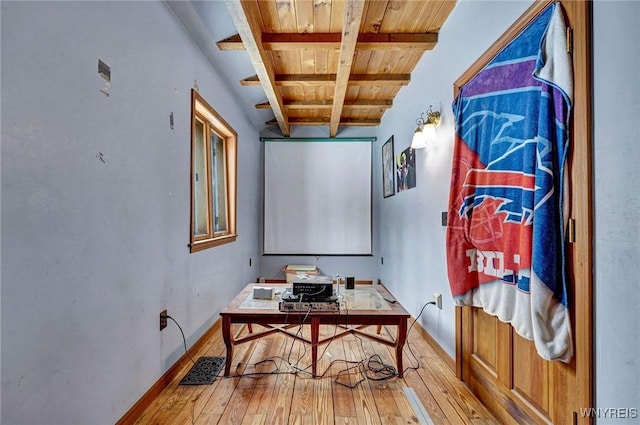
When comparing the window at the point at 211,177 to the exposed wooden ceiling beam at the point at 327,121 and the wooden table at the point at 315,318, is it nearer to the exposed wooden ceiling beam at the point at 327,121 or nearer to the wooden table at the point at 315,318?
the wooden table at the point at 315,318

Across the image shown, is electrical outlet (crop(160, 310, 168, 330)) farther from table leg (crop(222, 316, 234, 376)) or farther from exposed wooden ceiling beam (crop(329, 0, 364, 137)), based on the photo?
exposed wooden ceiling beam (crop(329, 0, 364, 137))

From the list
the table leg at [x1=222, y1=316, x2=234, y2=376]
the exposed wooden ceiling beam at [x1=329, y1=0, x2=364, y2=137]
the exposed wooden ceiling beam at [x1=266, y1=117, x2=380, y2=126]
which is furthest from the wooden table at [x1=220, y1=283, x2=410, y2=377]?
the exposed wooden ceiling beam at [x1=266, y1=117, x2=380, y2=126]

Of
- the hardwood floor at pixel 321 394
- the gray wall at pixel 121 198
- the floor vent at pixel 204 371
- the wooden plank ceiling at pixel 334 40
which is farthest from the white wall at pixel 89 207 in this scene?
the wooden plank ceiling at pixel 334 40

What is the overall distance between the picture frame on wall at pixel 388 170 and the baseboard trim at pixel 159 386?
272 cm

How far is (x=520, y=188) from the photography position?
1.33 meters

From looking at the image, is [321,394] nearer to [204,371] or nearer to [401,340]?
[401,340]

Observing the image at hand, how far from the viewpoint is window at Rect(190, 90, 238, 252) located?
2.48m

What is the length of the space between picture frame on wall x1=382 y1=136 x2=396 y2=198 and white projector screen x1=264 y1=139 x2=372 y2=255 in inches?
19.0

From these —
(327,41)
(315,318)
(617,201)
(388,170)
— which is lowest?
(315,318)

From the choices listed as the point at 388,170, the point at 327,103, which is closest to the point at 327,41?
the point at 327,103

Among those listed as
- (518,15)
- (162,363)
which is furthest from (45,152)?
(518,15)

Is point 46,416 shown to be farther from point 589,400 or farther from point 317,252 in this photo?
point 317,252

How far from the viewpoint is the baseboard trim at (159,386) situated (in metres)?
1.56

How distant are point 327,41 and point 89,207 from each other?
6.57 ft
